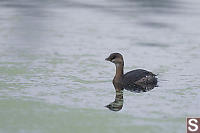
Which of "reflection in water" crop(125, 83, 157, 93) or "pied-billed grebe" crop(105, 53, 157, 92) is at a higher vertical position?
"pied-billed grebe" crop(105, 53, 157, 92)

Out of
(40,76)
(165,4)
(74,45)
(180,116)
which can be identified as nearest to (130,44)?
(74,45)

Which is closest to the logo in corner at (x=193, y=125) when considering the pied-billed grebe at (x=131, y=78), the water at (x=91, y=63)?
the water at (x=91, y=63)

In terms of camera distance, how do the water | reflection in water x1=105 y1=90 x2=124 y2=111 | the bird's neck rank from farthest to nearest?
the bird's neck < reflection in water x1=105 y1=90 x2=124 y2=111 < the water

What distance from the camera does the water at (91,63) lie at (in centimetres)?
1126

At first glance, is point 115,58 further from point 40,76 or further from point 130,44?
point 130,44

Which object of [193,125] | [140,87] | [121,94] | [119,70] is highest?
[119,70]

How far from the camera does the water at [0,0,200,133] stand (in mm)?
11258

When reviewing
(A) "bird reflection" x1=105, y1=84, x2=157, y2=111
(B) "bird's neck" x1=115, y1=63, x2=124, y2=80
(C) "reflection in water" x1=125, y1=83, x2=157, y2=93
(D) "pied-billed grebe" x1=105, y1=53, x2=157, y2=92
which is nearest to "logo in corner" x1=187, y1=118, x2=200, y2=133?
(A) "bird reflection" x1=105, y1=84, x2=157, y2=111

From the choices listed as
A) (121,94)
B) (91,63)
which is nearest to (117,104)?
(121,94)

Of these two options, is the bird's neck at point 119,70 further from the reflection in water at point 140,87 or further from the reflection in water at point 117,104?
the reflection in water at point 117,104

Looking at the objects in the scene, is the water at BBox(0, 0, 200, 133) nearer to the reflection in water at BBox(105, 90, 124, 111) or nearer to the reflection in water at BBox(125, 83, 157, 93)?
the reflection in water at BBox(105, 90, 124, 111)

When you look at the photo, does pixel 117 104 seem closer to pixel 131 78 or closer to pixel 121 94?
pixel 121 94

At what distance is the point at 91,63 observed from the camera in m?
15.7

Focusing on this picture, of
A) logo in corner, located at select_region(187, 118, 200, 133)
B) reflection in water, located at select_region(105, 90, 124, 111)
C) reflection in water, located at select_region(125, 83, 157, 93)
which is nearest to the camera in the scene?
logo in corner, located at select_region(187, 118, 200, 133)
